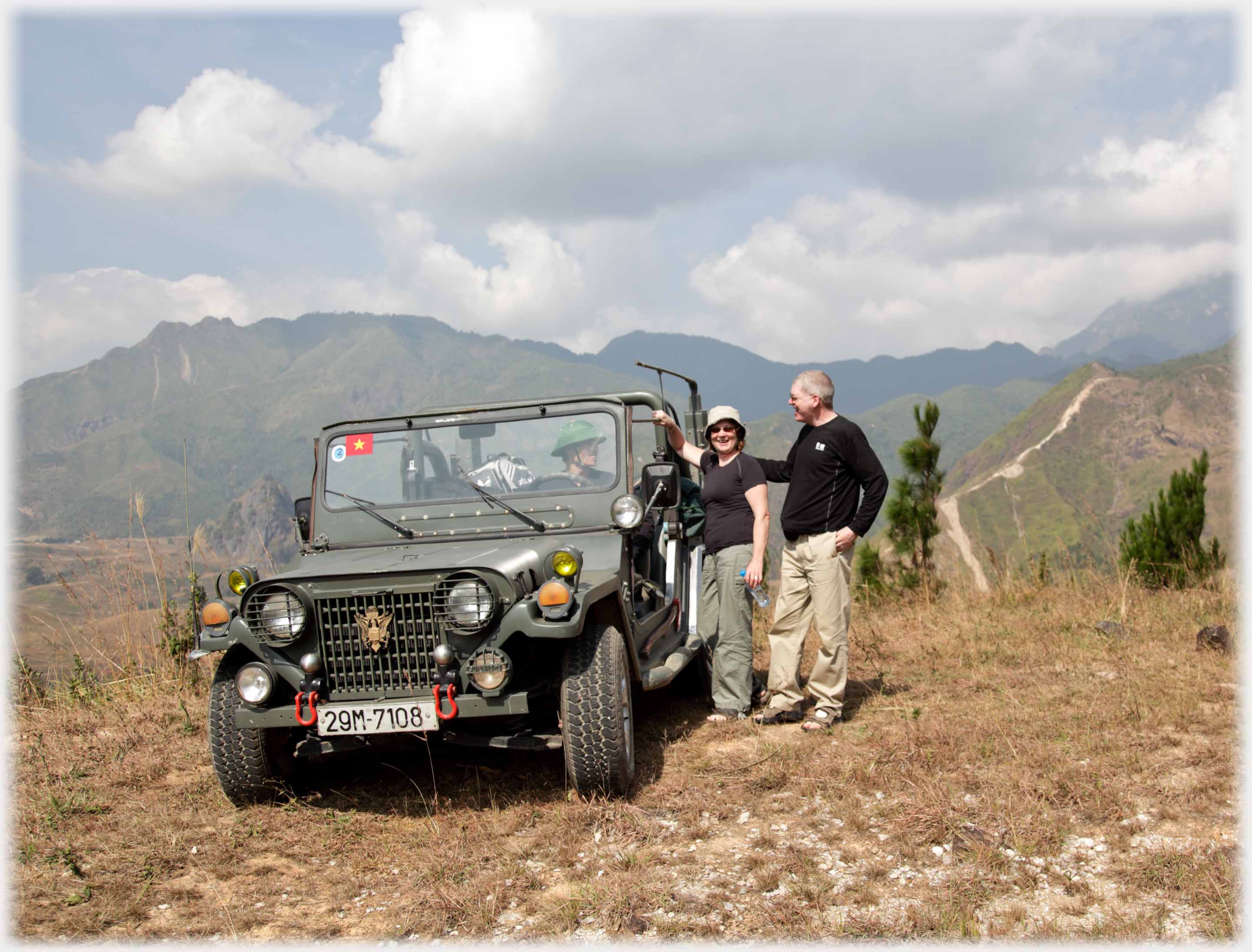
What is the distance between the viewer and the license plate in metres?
4.00

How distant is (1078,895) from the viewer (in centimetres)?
317

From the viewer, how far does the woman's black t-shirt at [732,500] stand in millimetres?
5793

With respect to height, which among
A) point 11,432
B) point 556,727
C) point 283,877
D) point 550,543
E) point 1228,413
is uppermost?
point 1228,413

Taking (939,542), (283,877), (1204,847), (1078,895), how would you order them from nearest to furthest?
(1078,895) → (1204,847) → (283,877) → (939,542)

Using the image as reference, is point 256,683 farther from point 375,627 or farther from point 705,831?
point 705,831

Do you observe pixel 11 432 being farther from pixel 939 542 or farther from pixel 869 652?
pixel 939 542

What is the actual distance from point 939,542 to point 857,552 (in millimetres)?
1038

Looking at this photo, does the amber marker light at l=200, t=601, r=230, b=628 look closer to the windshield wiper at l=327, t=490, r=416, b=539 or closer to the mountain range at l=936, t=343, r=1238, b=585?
the windshield wiper at l=327, t=490, r=416, b=539

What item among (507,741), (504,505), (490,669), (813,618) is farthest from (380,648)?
(813,618)

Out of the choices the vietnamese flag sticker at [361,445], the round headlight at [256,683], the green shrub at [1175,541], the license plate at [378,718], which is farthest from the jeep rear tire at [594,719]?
the green shrub at [1175,541]

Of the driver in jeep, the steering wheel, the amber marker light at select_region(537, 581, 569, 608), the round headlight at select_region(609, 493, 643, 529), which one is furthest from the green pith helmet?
the amber marker light at select_region(537, 581, 569, 608)

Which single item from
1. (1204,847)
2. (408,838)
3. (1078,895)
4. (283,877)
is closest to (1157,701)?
(1204,847)

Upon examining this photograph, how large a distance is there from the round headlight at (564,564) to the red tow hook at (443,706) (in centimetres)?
71

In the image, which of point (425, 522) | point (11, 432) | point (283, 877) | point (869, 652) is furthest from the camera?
point (869, 652)
